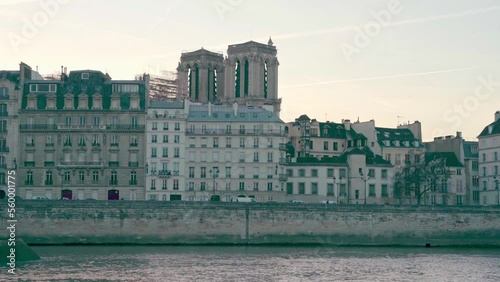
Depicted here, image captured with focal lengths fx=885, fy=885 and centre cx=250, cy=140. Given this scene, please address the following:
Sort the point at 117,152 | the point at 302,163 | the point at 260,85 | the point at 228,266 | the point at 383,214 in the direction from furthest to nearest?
the point at 260,85 < the point at 302,163 < the point at 117,152 < the point at 383,214 < the point at 228,266

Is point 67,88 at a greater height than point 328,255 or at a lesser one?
greater

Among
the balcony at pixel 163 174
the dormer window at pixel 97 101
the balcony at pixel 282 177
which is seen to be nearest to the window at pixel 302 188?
the balcony at pixel 282 177

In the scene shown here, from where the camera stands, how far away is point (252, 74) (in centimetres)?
14012

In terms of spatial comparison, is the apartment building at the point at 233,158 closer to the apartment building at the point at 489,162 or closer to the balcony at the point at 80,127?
the balcony at the point at 80,127

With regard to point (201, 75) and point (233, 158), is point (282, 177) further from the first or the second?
point (201, 75)

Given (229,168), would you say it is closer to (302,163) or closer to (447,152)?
(302,163)

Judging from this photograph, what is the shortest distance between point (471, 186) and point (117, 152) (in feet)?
166

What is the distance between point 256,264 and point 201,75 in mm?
83528

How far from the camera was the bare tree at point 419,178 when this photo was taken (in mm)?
110438

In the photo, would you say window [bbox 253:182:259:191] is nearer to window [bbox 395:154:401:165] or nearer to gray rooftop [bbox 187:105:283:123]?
gray rooftop [bbox 187:105:283:123]

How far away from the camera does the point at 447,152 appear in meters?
123

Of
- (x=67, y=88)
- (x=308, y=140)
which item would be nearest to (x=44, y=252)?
(x=67, y=88)

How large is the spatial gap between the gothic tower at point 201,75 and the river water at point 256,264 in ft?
215

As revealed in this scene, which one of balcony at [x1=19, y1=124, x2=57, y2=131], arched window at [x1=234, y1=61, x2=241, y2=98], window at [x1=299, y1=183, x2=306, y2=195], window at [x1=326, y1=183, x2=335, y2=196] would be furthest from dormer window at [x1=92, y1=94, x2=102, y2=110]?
arched window at [x1=234, y1=61, x2=241, y2=98]
